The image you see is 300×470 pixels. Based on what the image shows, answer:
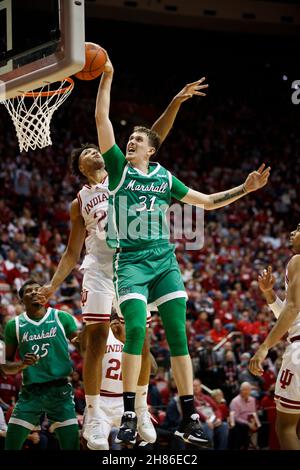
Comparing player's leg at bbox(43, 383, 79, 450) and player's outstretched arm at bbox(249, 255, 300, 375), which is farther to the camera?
player's leg at bbox(43, 383, 79, 450)

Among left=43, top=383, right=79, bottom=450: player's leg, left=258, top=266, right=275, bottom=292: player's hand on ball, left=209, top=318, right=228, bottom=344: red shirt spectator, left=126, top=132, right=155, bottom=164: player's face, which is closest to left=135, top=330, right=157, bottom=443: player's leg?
left=43, top=383, right=79, bottom=450: player's leg

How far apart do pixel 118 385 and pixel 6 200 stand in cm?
1047

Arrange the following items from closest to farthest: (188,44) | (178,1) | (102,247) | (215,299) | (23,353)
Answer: (102,247) → (23,353) → (215,299) → (178,1) → (188,44)

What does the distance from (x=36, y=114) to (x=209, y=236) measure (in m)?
12.8

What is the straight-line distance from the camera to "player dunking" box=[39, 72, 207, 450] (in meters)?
6.89

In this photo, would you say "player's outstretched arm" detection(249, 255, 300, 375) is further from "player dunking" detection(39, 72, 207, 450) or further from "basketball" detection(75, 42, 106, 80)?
"basketball" detection(75, 42, 106, 80)

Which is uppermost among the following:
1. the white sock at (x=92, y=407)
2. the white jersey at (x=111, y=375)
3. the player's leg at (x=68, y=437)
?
the white jersey at (x=111, y=375)

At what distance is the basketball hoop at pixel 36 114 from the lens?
A: 7.20 meters

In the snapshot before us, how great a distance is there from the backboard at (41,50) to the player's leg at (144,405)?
2366mm

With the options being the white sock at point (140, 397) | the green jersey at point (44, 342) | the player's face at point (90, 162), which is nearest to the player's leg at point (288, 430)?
the white sock at point (140, 397)

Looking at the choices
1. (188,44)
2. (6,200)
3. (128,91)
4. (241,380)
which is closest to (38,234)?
(6,200)

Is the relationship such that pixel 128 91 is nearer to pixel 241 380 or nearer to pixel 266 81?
pixel 266 81

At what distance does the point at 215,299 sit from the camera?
55.2 feet

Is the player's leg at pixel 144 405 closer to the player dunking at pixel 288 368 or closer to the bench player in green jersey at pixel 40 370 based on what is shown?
the bench player in green jersey at pixel 40 370
